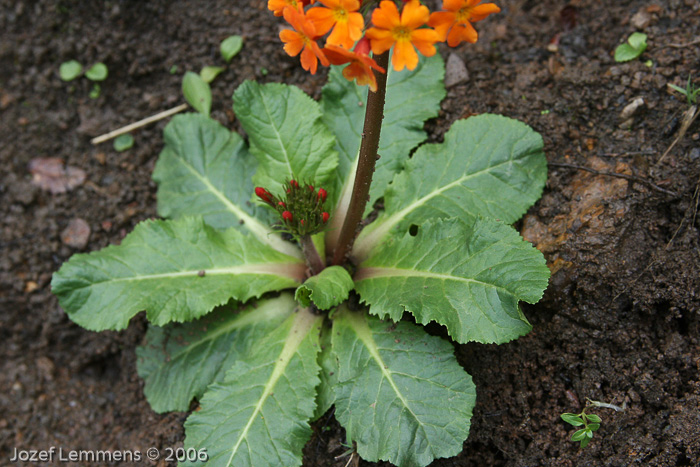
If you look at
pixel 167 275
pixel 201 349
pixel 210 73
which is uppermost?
pixel 210 73

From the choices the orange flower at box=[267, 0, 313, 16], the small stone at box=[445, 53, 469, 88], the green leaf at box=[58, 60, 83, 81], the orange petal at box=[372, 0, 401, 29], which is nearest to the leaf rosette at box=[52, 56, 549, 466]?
the small stone at box=[445, 53, 469, 88]

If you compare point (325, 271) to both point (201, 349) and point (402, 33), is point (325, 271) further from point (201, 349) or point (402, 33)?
point (402, 33)

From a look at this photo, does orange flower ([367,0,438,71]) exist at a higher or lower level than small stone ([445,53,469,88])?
higher

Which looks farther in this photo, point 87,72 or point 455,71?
point 87,72

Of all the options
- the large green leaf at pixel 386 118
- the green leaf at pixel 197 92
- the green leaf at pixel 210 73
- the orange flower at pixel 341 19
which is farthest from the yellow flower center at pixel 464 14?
the green leaf at pixel 210 73

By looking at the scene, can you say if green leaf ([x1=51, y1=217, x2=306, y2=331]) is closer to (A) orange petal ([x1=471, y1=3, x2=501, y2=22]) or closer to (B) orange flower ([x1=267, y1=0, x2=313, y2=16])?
(B) orange flower ([x1=267, y1=0, x2=313, y2=16])

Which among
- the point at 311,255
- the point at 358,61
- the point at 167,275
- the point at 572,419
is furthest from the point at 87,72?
the point at 572,419
